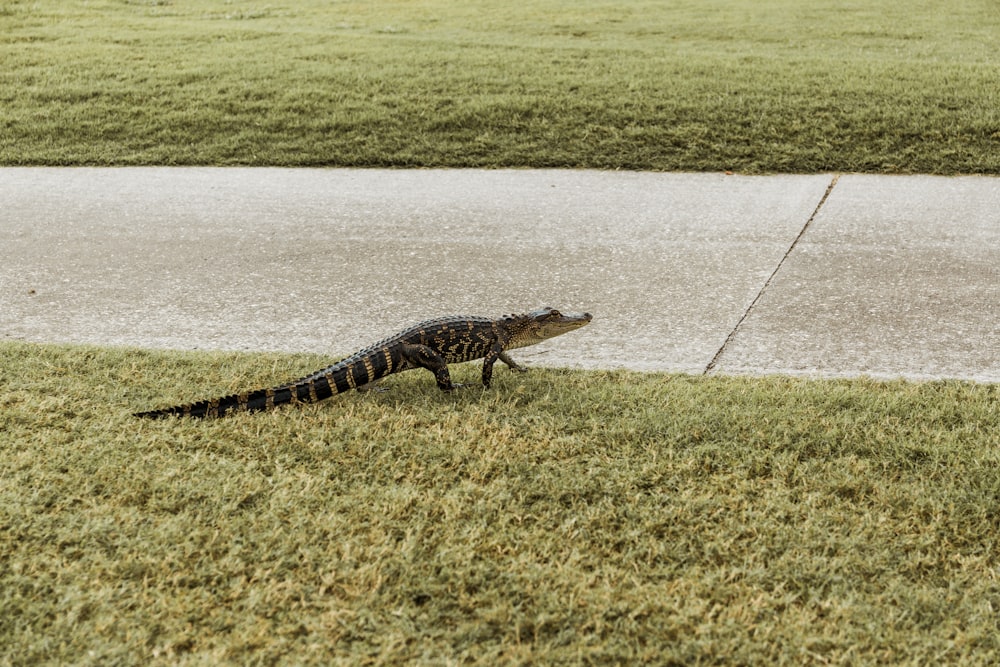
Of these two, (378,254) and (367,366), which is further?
(378,254)

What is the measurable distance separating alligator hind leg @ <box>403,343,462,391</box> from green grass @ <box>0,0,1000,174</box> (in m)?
3.93

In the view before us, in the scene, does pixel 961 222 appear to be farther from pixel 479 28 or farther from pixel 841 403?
pixel 479 28

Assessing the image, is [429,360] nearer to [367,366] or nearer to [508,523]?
[367,366]

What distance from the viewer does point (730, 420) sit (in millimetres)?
4102

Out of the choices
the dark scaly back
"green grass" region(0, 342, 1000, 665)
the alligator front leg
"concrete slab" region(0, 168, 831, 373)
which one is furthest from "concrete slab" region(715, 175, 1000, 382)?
the dark scaly back

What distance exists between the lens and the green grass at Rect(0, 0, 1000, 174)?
8078 millimetres

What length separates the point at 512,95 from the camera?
30.4 feet

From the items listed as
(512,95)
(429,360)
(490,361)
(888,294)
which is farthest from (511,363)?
Answer: (512,95)

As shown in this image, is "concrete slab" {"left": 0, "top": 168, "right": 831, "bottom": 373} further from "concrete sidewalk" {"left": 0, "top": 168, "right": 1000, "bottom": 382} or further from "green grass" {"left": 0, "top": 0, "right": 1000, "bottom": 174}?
"green grass" {"left": 0, "top": 0, "right": 1000, "bottom": 174}

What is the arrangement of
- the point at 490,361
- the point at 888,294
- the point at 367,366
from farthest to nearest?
1. the point at 888,294
2. the point at 490,361
3. the point at 367,366

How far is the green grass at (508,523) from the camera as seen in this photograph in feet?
9.68

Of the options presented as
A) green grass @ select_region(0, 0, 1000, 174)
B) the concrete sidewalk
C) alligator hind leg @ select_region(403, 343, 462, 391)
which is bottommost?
the concrete sidewalk

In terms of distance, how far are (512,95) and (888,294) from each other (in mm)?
4739

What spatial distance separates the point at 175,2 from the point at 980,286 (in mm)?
13742
